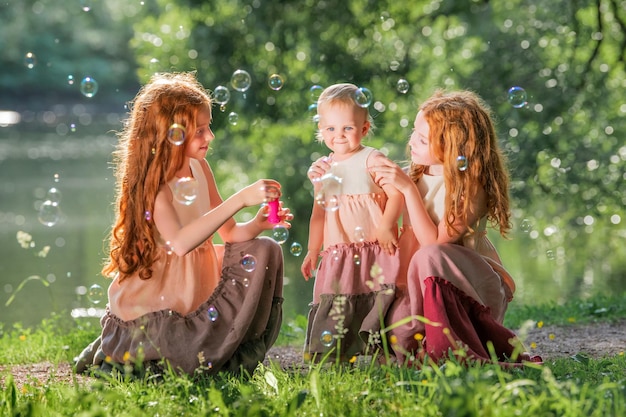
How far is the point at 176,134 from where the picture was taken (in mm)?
4277

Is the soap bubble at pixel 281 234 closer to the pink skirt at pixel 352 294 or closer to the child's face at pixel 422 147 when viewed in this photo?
the pink skirt at pixel 352 294

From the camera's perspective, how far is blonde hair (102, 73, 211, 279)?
430 centimetres

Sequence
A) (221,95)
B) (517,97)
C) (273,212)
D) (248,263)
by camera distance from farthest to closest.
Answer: (517,97)
(221,95)
(248,263)
(273,212)

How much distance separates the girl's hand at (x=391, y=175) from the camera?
436 cm

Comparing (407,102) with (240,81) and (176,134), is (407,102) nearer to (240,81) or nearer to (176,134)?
(240,81)

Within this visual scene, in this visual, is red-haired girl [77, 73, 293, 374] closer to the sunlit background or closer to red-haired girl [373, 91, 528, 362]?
red-haired girl [373, 91, 528, 362]

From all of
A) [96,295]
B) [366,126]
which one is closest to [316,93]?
[366,126]

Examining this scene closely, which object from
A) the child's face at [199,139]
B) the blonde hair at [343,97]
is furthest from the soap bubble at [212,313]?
the blonde hair at [343,97]

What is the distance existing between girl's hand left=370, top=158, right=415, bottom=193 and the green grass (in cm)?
79

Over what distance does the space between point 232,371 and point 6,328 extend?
3810 millimetres

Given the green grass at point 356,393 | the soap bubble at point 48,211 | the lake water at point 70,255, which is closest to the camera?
Result: the green grass at point 356,393

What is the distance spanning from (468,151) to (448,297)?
27.0 inches

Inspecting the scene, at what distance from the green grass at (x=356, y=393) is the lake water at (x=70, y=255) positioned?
1036 millimetres

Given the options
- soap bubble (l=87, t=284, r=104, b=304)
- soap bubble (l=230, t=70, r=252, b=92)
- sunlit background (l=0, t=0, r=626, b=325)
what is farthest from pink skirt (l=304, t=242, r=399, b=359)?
sunlit background (l=0, t=0, r=626, b=325)
